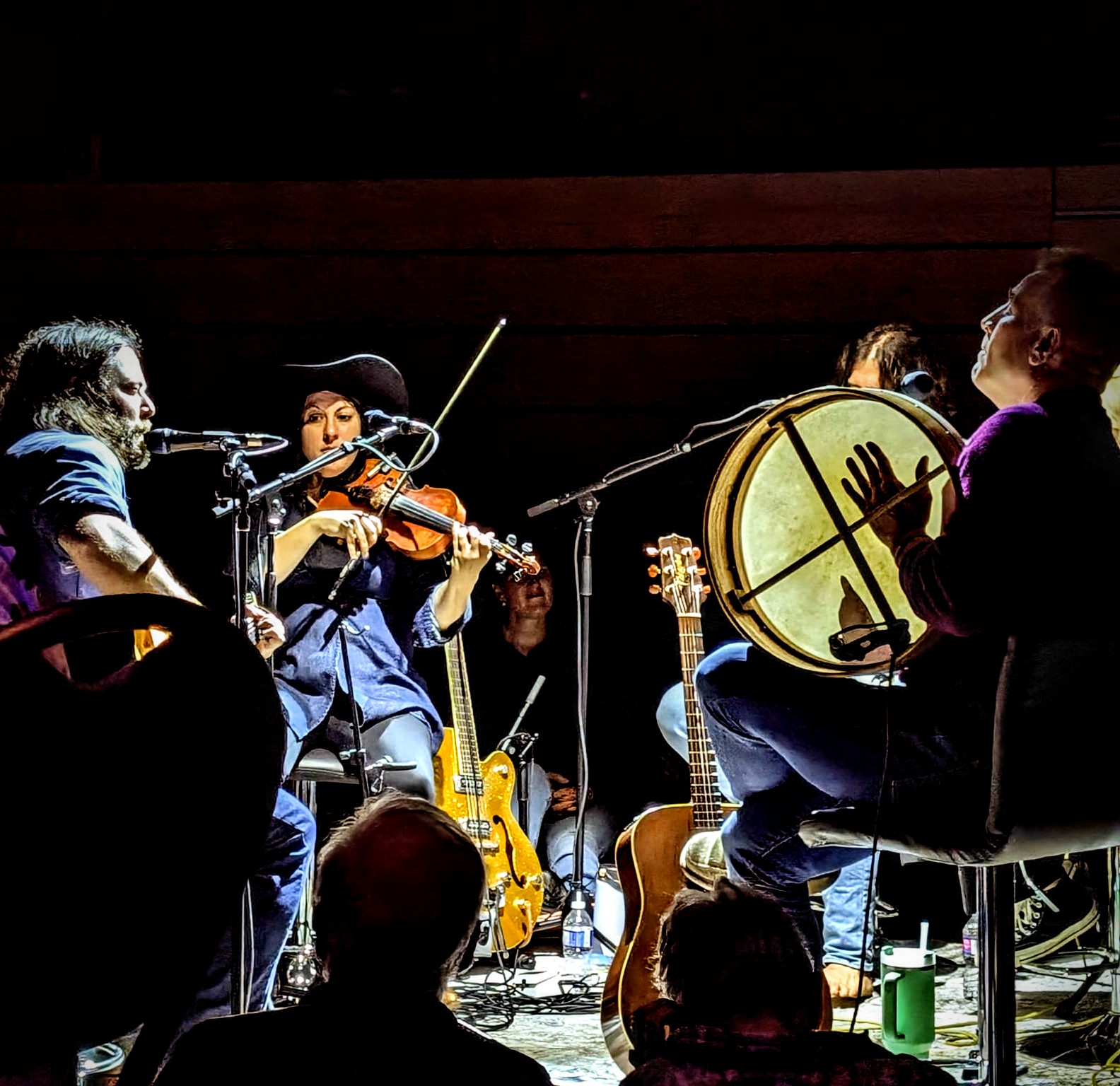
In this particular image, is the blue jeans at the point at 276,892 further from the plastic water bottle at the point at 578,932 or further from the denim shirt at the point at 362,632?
the plastic water bottle at the point at 578,932

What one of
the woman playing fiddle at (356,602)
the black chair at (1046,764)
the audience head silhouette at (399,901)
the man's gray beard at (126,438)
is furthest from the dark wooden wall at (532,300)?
the audience head silhouette at (399,901)

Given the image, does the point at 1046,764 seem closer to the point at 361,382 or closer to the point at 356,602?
the point at 356,602

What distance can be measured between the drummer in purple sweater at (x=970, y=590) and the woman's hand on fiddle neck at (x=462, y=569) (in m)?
2.20

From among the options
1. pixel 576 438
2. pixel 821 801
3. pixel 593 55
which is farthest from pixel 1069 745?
pixel 593 55

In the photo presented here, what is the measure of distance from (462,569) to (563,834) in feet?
3.93

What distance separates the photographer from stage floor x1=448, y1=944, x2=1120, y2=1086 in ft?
10.7

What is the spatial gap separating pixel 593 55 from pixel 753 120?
0.68m

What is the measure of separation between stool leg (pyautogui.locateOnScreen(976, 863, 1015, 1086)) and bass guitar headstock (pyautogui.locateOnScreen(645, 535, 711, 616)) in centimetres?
159

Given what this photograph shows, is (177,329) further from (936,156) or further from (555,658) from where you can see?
(936,156)

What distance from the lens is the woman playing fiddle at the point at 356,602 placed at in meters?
4.43

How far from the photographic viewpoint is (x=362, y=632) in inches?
185

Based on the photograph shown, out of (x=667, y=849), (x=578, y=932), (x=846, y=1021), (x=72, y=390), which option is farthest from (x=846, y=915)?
(x=72, y=390)

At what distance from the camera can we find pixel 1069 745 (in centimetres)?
199

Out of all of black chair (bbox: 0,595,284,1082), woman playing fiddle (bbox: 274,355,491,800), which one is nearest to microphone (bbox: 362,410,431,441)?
woman playing fiddle (bbox: 274,355,491,800)
